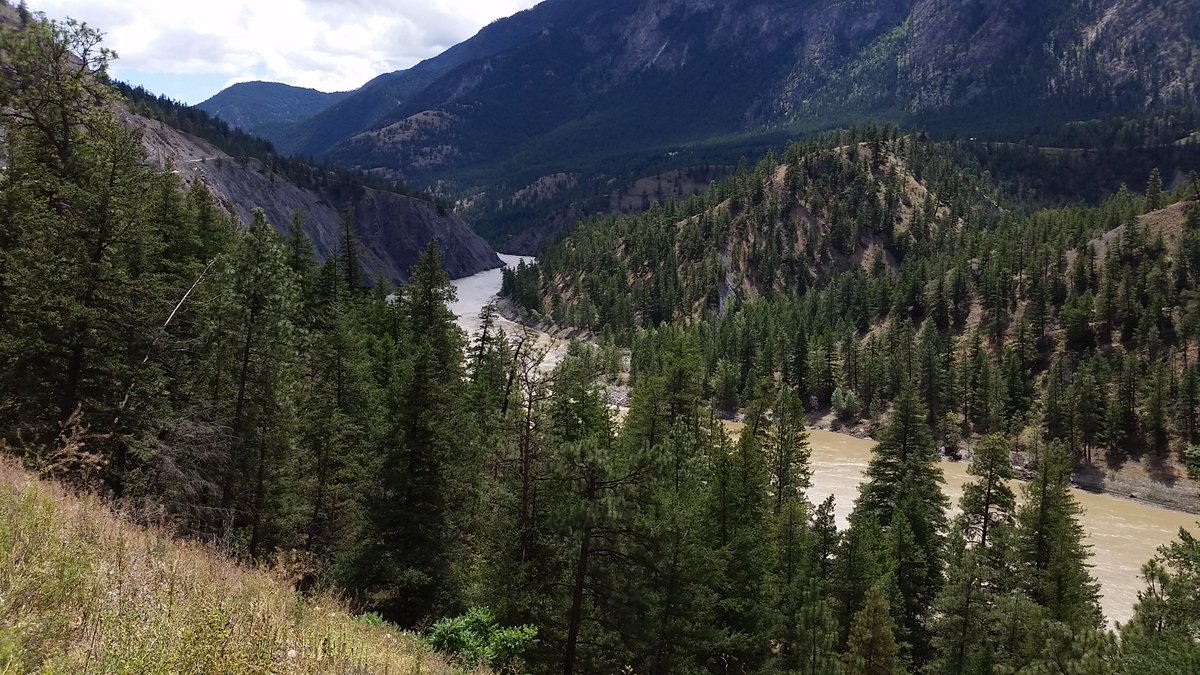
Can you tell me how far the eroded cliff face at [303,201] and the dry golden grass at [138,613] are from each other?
8197cm

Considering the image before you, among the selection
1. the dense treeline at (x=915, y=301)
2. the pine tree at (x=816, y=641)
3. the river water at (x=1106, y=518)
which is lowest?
the river water at (x=1106, y=518)

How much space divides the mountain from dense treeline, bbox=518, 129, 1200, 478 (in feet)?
115

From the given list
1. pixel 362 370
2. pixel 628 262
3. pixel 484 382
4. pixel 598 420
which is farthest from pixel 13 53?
pixel 628 262

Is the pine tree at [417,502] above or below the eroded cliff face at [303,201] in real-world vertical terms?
below

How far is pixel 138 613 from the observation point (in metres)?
7.68

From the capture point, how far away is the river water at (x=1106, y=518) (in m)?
47.8

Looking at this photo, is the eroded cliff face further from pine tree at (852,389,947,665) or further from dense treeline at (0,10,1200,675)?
pine tree at (852,389,947,665)

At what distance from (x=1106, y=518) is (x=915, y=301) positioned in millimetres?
60210

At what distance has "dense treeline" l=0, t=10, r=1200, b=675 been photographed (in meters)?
19.3

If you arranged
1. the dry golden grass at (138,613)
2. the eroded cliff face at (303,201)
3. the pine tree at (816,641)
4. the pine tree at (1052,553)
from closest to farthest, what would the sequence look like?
the dry golden grass at (138,613) → the pine tree at (816,641) → the pine tree at (1052,553) → the eroded cliff face at (303,201)

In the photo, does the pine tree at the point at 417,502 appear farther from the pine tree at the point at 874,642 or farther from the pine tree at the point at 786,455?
the pine tree at the point at 786,455

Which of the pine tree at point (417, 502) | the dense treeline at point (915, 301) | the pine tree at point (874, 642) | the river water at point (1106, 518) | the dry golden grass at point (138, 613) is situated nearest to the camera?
the dry golden grass at point (138, 613)

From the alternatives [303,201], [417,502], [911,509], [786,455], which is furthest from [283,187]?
[911,509]

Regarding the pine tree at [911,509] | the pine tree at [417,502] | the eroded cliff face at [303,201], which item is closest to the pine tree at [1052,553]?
the pine tree at [911,509]
